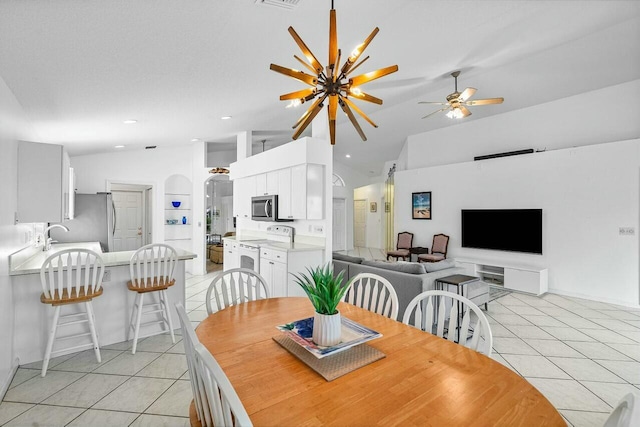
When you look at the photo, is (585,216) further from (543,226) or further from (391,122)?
(391,122)

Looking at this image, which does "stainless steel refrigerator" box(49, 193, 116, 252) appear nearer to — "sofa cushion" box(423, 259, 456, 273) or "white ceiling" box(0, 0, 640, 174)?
"white ceiling" box(0, 0, 640, 174)

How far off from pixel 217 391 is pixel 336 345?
619 millimetres

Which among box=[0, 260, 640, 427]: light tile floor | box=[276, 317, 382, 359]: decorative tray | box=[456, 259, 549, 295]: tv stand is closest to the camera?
box=[276, 317, 382, 359]: decorative tray

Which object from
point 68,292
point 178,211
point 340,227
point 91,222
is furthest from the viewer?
point 340,227

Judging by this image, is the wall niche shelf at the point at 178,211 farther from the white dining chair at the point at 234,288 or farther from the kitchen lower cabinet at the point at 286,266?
the white dining chair at the point at 234,288

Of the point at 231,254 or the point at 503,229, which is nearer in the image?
the point at 231,254

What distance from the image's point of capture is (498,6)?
276cm

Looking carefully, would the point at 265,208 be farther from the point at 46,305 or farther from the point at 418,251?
the point at 418,251

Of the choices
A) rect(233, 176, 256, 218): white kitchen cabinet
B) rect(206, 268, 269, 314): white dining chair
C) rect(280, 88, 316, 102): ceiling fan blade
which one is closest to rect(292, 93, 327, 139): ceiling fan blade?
rect(280, 88, 316, 102): ceiling fan blade

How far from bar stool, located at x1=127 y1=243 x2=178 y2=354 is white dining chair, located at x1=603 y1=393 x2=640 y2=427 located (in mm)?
3162

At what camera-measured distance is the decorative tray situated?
1.37 metres

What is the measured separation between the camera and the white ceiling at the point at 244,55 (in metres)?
1.90

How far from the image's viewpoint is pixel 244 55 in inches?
103

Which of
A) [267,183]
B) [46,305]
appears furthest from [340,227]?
[46,305]
